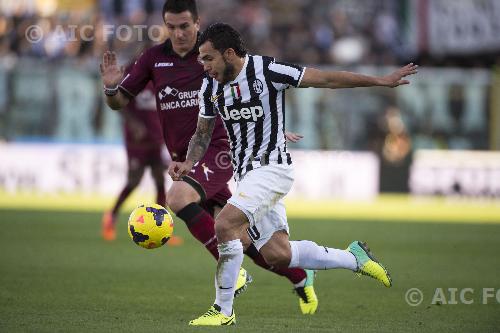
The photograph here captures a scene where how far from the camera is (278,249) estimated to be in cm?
728

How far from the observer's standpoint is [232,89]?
23.4ft

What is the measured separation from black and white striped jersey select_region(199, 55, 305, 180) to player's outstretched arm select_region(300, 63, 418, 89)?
0.38 ft

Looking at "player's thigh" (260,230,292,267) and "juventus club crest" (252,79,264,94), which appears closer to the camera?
"juventus club crest" (252,79,264,94)

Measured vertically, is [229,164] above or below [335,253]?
above

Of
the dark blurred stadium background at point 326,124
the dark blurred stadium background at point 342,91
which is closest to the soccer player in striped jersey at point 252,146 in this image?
the dark blurred stadium background at point 326,124

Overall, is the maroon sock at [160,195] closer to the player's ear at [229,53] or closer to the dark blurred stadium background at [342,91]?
the player's ear at [229,53]

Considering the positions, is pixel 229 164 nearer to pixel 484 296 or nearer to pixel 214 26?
pixel 214 26

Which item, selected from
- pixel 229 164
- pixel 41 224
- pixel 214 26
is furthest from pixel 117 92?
pixel 41 224

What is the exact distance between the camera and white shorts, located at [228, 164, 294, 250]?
694cm

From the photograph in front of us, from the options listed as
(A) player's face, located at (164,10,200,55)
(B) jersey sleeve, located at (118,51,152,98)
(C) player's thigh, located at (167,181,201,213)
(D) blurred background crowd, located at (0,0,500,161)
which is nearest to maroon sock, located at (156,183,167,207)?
(B) jersey sleeve, located at (118,51,152,98)

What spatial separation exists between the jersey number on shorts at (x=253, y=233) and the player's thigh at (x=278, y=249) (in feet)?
0.31

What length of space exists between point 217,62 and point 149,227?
1.37 m

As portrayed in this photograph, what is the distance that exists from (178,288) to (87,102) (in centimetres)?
1316

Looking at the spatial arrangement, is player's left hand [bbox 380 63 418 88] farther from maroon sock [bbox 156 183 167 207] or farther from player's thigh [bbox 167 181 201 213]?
maroon sock [bbox 156 183 167 207]
